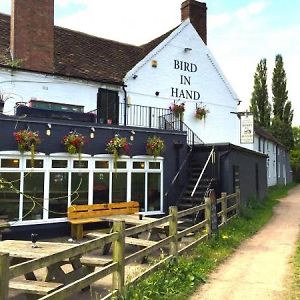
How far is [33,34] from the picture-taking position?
14.1 metres

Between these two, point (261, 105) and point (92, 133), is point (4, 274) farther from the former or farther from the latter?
point (261, 105)

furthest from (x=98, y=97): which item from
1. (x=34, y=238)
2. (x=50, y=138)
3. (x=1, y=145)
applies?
(x=34, y=238)

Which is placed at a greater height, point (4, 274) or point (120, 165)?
point (120, 165)

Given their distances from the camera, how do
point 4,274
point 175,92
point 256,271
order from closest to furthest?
1. point 4,274
2. point 256,271
3. point 175,92

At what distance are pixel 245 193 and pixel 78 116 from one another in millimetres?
8953

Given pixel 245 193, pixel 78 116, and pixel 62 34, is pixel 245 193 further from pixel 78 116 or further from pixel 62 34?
pixel 62 34

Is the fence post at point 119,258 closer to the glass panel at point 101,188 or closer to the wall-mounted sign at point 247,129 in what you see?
the glass panel at point 101,188

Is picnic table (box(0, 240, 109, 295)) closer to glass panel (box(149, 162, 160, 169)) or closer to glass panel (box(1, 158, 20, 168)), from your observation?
glass panel (box(1, 158, 20, 168))

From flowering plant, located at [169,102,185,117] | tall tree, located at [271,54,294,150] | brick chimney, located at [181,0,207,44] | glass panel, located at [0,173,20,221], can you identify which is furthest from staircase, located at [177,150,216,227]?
tall tree, located at [271,54,294,150]

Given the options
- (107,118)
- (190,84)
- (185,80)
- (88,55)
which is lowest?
(107,118)

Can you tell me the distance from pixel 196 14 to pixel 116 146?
1191 cm

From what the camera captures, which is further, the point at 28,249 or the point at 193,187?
the point at 193,187

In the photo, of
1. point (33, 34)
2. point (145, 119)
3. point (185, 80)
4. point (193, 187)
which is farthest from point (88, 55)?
point (193, 187)

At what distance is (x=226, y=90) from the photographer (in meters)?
21.4
